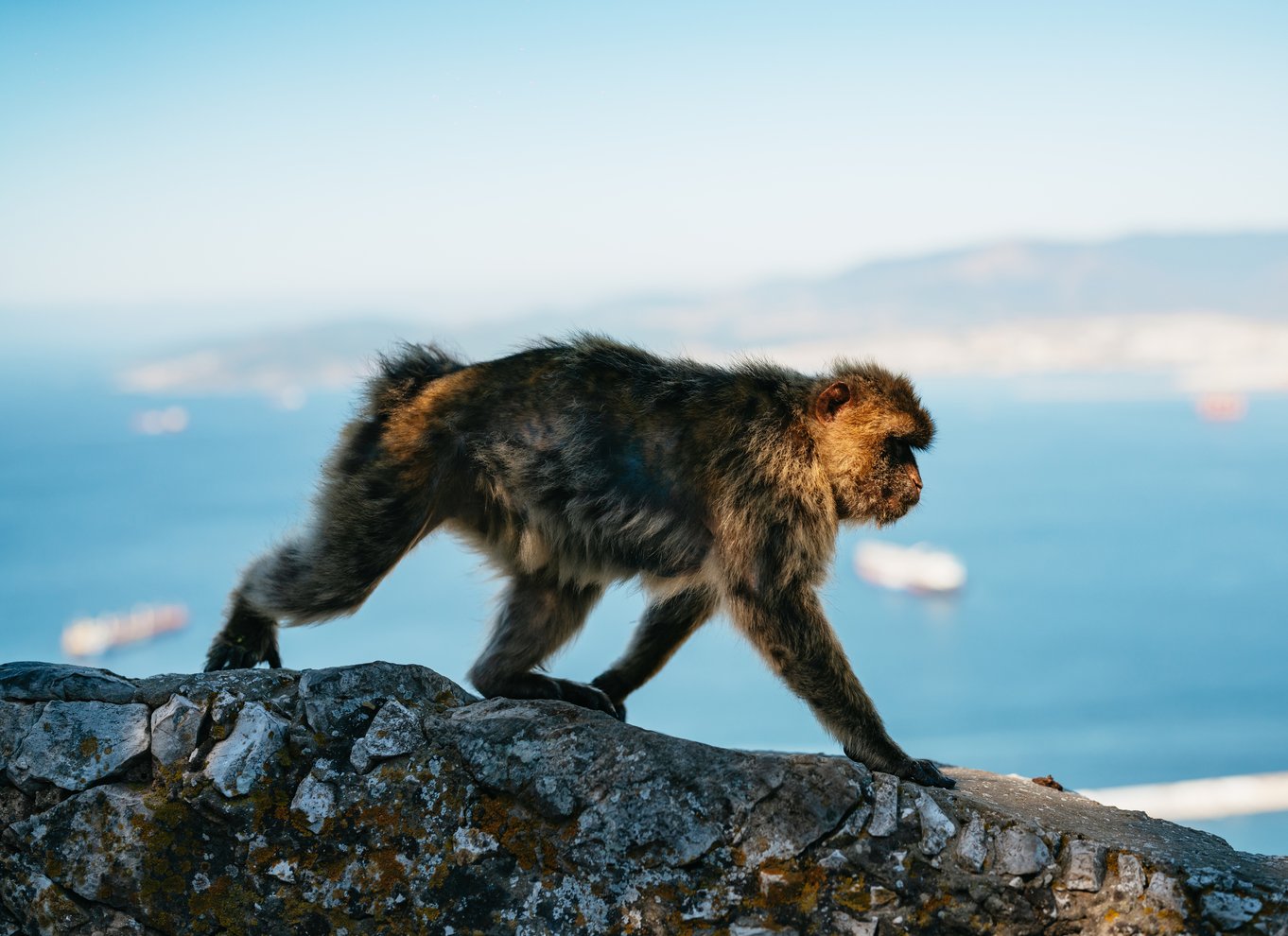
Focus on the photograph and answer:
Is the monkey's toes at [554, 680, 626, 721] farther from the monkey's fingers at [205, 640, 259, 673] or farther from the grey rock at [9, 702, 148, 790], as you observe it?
the grey rock at [9, 702, 148, 790]

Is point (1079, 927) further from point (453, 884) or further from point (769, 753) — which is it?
point (453, 884)

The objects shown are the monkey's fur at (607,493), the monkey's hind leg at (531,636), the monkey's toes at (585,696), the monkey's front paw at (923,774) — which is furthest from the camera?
the monkey's hind leg at (531,636)

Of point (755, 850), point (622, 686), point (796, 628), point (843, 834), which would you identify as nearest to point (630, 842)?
point (755, 850)

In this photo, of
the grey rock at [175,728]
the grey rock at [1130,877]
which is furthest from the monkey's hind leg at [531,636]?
the grey rock at [1130,877]

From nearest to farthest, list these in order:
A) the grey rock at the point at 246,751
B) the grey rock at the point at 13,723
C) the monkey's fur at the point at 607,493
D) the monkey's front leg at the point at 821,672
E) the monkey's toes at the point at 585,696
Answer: the grey rock at the point at 246,751, the grey rock at the point at 13,723, the monkey's front leg at the point at 821,672, the monkey's fur at the point at 607,493, the monkey's toes at the point at 585,696

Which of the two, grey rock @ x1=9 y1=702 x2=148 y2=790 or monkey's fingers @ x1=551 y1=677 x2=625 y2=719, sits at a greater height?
monkey's fingers @ x1=551 y1=677 x2=625 y2=719

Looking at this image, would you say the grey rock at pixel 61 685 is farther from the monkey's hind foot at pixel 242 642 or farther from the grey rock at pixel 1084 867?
the grey rock at pixel 1084 867

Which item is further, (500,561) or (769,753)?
(500,561)

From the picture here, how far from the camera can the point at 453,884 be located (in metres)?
3.31

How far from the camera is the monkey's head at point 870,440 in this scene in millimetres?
4508

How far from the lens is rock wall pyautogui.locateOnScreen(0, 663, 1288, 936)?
326cm

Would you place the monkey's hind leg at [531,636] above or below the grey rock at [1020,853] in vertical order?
above

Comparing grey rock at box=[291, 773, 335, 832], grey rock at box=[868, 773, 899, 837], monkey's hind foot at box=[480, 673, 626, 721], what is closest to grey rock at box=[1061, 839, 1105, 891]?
grey rock at box=[868, 773, 899, 837]

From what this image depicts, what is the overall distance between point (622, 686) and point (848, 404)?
1.30 meters
